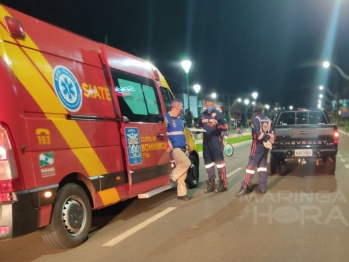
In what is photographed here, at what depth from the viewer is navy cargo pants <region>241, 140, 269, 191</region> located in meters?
8.16

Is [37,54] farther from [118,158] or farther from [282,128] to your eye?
[282,128]

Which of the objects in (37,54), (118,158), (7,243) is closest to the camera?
(37,54)

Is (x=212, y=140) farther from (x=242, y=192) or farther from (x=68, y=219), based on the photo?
(x=68, y=219)

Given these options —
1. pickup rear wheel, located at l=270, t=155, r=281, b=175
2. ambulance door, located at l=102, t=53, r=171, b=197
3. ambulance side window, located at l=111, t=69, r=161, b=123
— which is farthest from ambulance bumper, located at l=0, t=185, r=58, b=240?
pickup rear wheel, located at l=270, t=155, r=281, b=175

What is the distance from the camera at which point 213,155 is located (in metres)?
8.49

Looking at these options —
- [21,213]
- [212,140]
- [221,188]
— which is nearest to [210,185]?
[221,188]

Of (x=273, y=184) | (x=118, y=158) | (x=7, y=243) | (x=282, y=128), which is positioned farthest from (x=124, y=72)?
(x=282, y=128)

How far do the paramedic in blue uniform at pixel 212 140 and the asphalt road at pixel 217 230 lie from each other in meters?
0.36

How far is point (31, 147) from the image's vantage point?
169 inches

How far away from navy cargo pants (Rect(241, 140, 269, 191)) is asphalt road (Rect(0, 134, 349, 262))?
0.30 meters

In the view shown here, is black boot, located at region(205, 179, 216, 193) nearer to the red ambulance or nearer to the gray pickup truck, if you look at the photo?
the red ambulance

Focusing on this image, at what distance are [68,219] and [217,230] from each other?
1992mm

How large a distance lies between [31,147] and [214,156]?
479 cm

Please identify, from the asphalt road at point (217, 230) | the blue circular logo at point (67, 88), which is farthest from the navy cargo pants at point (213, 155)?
the blue circular logo at point (67, 88)
